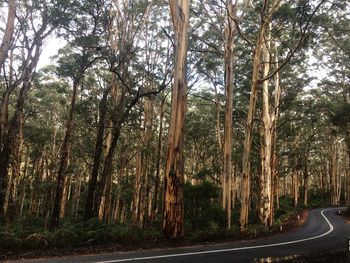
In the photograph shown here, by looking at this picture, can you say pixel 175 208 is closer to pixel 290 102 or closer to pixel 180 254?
pixel 180 254

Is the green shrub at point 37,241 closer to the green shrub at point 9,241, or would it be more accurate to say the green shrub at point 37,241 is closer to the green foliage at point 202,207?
the green shrub at point 9,241

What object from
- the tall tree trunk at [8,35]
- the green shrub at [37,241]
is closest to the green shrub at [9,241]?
the green shrub at [37,241]

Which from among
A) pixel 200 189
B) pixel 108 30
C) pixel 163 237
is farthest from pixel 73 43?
pixel 163 237

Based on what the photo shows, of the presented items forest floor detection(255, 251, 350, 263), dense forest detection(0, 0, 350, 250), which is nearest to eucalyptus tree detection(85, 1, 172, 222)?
dense forest detection(0, 0, 350, 250)

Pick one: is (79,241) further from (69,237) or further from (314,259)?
(314,259)

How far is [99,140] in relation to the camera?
17.1 m

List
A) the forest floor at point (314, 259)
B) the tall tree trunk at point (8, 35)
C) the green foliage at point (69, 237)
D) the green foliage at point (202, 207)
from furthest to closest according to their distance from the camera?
1. the green foliage at point (202, 207)
2. the tall tree trunk at point (8, 35)
3. the green foliage at point (69, 237)
4. the forest floor at point (314, 259)

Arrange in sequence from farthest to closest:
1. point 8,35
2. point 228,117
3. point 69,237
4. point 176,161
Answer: point 228,117 < point 8,35 < point 176,161 < point 69,237

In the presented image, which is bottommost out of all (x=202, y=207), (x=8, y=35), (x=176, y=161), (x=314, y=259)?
(x=314, y=259)

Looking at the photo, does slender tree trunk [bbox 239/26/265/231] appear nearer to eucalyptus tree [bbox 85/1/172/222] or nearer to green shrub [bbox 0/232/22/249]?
eucalyptus tree [bbox 85/1/172/222]

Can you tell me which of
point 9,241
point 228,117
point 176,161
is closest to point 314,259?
point 176,161

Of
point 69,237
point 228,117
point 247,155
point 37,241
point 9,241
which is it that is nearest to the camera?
point 9,241

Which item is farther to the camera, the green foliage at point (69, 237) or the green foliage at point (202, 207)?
the green foliage at point (202, 207)

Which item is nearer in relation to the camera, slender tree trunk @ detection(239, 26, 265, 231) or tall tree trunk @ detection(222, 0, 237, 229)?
slender tree trunk @ detection(239, 26, 265, 231)
